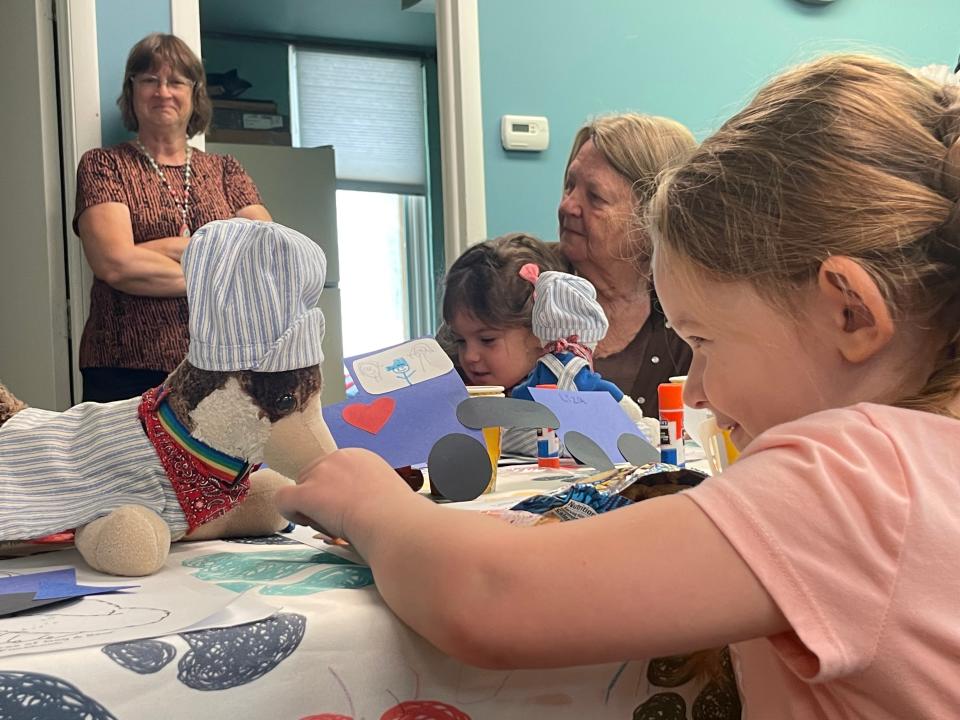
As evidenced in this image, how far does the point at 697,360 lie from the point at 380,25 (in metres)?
4.93

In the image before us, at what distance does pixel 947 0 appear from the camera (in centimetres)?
328

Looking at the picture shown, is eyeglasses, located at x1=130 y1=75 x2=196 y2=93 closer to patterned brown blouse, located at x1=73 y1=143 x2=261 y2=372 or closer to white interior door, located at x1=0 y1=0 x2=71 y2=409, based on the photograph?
patterned brown blouse, located at x1=73 y1=143 x2=261 y2=372

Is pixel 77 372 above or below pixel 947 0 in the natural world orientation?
below

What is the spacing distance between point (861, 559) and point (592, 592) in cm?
12

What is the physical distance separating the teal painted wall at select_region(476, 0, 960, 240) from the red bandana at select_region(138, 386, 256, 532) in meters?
2.06

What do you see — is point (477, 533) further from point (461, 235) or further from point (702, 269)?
point (461, 235)

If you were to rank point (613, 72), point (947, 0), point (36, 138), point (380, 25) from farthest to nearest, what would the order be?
point (380, 25) → point (947, 0) → point (613, 72) → point (36, 138)

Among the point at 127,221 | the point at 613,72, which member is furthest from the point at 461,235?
the point at 127,221

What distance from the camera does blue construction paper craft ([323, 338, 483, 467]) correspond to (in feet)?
2.91

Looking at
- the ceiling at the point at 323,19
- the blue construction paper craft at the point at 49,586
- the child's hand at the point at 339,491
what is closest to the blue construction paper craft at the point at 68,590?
the blue construction paper craft at the point at 49,586

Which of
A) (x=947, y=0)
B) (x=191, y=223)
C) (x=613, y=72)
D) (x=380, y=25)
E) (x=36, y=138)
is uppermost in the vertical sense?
(x=380, y=25)

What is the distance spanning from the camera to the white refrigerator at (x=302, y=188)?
4.32 metres

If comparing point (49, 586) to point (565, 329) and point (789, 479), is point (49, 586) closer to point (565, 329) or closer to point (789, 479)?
point (789, 479)

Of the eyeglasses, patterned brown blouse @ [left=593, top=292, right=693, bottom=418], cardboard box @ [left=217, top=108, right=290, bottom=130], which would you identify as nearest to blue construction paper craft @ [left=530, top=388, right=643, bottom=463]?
patterned brown blouse @ [left=593, top=292, right=693, bottom=418]
